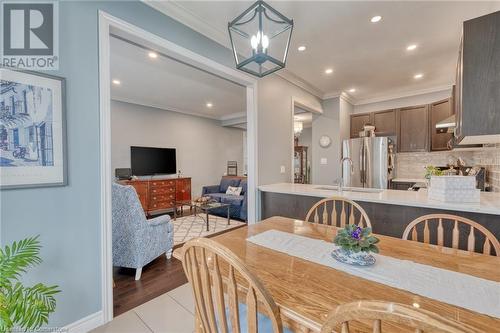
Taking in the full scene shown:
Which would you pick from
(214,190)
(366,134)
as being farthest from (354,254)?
(214,190)

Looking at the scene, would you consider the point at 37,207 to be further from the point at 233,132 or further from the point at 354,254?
the point at 233,132

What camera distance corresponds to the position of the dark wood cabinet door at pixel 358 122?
479 centimetres

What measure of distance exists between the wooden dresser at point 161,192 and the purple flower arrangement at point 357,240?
4.72m

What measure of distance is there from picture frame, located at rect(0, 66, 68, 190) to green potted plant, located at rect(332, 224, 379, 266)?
1.78m

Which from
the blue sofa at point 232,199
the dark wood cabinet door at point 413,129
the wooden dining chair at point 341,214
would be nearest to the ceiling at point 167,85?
the blue sofa at point 232,199

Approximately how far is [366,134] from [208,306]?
4601mm

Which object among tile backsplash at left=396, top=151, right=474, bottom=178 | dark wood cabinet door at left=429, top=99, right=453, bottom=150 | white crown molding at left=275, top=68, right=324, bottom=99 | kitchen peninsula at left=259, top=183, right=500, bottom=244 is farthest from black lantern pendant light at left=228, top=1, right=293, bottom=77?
tile backsplash at left=396, top=151, right=474, bottom=178

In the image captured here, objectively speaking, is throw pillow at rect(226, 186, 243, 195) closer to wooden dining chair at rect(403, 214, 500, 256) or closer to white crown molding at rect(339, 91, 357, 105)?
white crown molding at rect(339, 91, 357, 105)

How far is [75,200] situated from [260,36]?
167 cm

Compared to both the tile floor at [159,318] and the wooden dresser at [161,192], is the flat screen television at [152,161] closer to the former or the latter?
the wooden dresser at [161,192]

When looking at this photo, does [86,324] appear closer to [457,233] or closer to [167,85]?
[457,233]

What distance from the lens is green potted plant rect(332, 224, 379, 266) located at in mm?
1029

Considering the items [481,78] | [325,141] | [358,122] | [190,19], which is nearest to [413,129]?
[358,122]

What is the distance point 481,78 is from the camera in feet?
4.85
